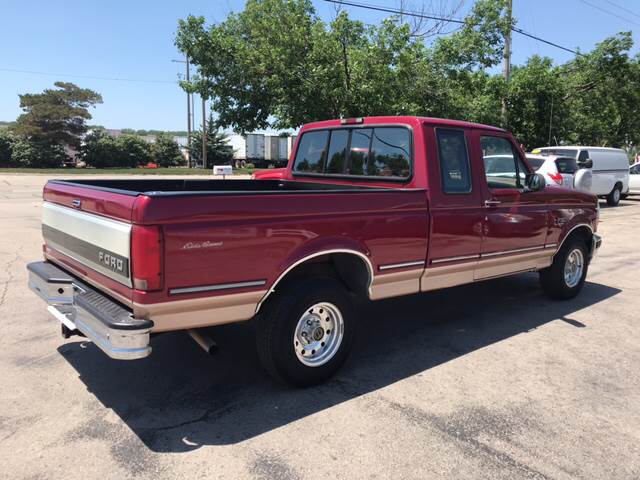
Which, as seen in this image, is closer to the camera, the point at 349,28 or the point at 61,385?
the point at 61,385

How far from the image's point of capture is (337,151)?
5.23 metres

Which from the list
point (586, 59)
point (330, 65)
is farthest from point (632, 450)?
point (586, 59)

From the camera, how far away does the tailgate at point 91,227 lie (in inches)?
117

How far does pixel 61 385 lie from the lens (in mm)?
3783

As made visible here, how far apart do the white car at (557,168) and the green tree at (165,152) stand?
43327 millimetres

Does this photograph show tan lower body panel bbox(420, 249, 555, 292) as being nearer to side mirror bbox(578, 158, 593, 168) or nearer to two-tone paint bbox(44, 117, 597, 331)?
two-tone paint bbox(44, 117, 597, 331)

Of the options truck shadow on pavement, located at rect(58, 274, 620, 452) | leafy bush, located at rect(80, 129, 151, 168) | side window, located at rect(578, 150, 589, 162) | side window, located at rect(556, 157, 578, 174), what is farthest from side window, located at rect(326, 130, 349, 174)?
leafy bush, located at rect(80, 129, 151, 168)

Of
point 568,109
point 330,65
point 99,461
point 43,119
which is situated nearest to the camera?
point 99,461

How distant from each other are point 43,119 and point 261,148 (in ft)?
70.0

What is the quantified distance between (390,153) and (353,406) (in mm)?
2271

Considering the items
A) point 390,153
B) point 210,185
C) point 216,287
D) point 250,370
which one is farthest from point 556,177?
point 216,287

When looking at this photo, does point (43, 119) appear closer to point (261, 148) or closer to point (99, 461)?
point (261, 148)

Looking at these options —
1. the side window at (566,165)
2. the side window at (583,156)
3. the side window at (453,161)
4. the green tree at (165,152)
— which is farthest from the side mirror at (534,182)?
the green tree at (165,152)

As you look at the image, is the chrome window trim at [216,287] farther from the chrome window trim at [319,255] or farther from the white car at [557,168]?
the white car at [557,168]
